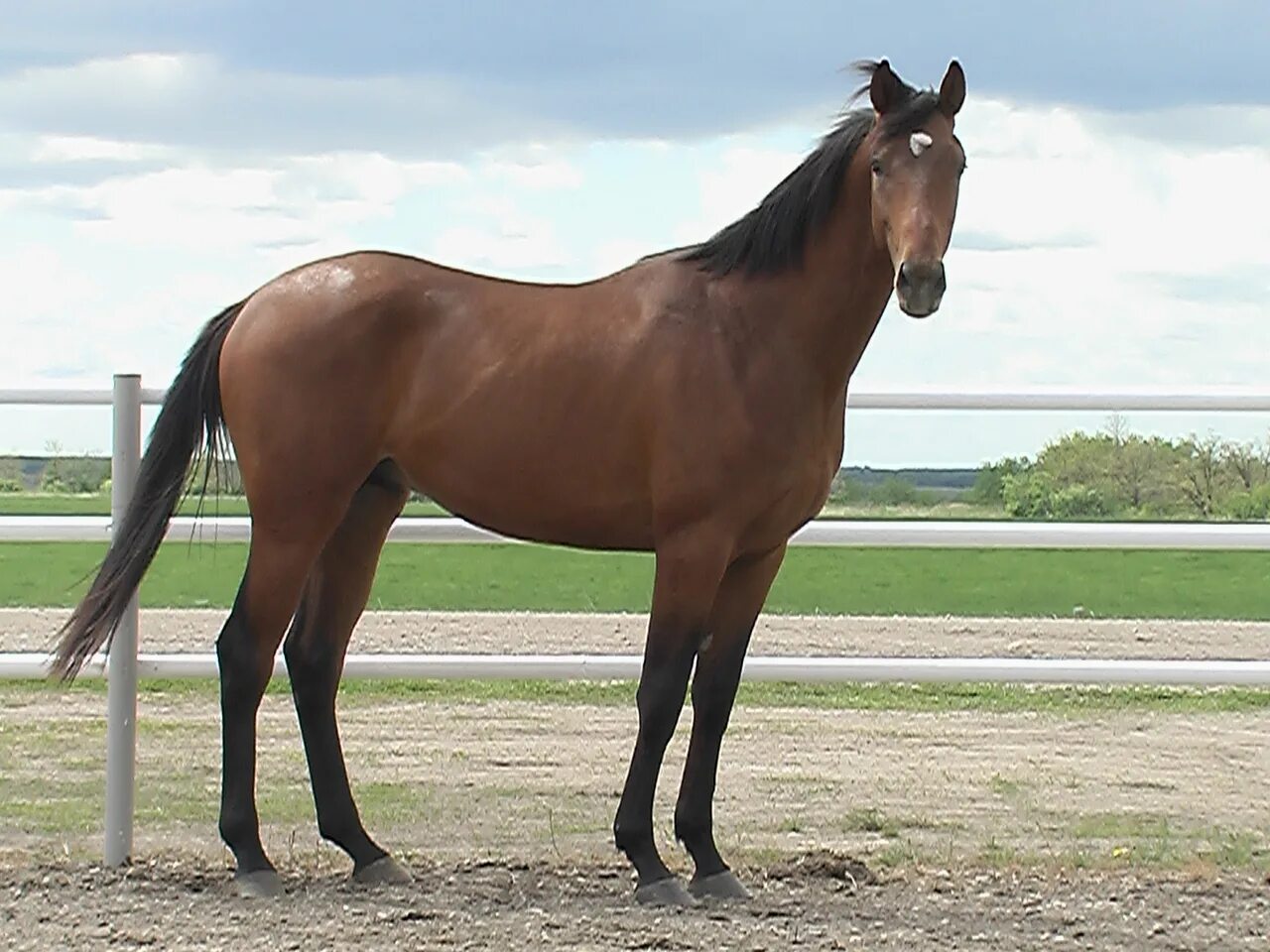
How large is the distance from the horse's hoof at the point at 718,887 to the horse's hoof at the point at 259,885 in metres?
1.10

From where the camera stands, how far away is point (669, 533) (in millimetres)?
4426

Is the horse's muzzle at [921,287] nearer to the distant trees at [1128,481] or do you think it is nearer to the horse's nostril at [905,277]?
the horse's nostril at [905,277]

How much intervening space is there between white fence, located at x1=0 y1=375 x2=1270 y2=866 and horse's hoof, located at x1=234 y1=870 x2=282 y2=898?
55 centimetres

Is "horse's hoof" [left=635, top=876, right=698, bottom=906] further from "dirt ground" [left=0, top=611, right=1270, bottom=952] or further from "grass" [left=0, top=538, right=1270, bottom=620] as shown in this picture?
"grass" [left=0, top=538, right=1270, bottom=620]

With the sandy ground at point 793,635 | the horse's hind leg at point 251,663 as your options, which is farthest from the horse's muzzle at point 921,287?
the sandy ground at point 793,635

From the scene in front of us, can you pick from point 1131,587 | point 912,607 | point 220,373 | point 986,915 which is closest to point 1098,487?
point 986,915

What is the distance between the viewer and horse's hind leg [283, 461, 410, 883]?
4.86 metres

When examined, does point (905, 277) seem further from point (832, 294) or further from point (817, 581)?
point (817, 581)

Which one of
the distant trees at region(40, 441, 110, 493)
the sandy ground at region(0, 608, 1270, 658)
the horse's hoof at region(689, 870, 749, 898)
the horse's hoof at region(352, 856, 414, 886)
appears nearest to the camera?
the horse's hoof at region(689, 870, 749, 898)

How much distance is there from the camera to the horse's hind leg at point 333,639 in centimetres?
486

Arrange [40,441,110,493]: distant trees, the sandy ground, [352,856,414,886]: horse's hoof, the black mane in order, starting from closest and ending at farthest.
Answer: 1. the black mane
2. [352,856,414,886]: horse's hoof
3. [40,441,110,493]: distant trees
4. the sandy ground

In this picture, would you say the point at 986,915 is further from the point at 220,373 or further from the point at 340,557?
the point at 220,373

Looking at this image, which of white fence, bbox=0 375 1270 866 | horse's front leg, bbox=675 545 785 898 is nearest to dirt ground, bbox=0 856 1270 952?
horse's front leg, bbox=675 545 785 898

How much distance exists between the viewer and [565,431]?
4590 millimetres
